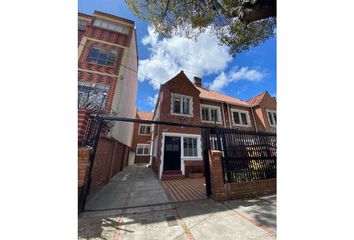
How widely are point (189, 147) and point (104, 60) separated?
8298 mm

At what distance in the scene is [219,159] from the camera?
4.66m

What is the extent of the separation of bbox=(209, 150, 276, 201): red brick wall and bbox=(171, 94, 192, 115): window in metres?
6.00

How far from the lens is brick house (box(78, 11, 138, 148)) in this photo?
8.20 meters

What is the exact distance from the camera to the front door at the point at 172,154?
30.4 ft

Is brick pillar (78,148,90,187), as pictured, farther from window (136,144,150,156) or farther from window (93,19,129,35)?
window (136,144,150,156)

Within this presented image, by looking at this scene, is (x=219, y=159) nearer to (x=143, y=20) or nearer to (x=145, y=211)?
(x=145, y=211)

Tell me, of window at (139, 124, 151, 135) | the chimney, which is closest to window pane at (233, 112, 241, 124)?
the chimney

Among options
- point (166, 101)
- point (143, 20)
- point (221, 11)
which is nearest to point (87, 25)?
point (143, 20)

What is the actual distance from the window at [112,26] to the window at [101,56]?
2.21 meters

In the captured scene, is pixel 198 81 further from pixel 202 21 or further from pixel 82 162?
pixel 82 162

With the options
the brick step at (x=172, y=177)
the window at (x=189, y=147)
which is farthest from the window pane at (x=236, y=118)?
the brick step at (x=172, y=177)

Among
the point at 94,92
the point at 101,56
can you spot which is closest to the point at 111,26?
the point at 101,56
